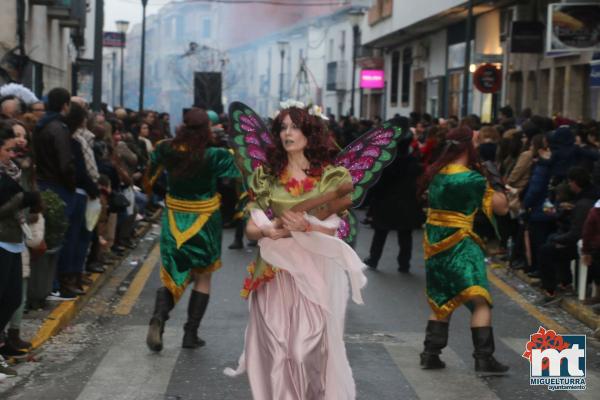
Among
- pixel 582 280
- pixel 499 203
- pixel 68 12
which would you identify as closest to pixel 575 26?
pixel 582 280

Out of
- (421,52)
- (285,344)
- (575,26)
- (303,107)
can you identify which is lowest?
(285,344)

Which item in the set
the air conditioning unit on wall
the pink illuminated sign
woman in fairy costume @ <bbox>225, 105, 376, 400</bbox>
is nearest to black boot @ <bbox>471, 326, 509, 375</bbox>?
woman in fairy costume @ <bbox>225, 105, 376, 400</bbox>

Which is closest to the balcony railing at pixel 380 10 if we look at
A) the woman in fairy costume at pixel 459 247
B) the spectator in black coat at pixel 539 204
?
the spectator in black coat at pixel 539 204

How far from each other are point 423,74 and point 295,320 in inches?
1384

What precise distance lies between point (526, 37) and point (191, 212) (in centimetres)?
1757

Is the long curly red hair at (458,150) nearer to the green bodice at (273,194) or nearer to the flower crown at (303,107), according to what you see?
A: the flower crown at (303,107)

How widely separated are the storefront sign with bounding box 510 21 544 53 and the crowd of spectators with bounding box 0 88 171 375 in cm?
1124

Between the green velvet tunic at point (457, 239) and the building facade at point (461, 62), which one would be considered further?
the building facade at point (461, 62)

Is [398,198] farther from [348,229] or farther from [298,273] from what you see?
[298,273]

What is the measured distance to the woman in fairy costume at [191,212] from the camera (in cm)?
924

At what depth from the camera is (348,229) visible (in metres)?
7.09

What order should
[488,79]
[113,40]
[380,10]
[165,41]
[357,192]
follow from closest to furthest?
[357,192] → [488,79] → [380,10] → [113,40] → [165,41]

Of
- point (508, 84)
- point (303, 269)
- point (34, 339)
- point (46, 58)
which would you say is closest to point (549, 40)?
point (508, 84)

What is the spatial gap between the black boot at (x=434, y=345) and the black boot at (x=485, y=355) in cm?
30
